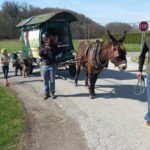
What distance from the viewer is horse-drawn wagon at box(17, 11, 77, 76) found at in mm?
8195

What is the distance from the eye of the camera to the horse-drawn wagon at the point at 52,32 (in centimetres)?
820

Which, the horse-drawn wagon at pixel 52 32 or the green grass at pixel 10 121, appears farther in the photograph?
the horse-drawn wagon at pixel 52 32

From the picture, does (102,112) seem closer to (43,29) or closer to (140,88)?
(140,88)

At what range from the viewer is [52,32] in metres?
9.81

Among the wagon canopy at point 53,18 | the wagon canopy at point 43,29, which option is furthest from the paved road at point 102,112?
the wagon canopy at point 53,18

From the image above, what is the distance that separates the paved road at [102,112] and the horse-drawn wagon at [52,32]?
1.51m

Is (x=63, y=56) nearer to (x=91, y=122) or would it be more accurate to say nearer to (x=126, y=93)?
(x=126, y=93)

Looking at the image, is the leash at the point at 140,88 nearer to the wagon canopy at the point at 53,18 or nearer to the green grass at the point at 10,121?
the green grass at the point at 10,121

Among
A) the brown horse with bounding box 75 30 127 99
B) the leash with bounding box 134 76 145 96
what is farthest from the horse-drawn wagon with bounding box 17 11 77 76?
the leash with bounding box 134 76 145 96

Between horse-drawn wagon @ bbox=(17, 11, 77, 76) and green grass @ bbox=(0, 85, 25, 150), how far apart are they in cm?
295

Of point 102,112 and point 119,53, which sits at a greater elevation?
point 119,53

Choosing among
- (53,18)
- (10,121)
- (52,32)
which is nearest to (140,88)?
(10,121)

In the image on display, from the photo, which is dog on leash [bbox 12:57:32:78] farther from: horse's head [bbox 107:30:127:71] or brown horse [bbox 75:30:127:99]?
horse's head [bbox 107:30:127:71]

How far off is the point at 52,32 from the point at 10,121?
6.49 m
